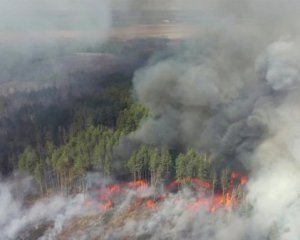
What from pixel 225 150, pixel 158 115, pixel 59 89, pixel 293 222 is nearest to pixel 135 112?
pixel 158 115

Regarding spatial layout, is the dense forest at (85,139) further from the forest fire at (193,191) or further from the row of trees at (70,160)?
the forest fire at (193,191)

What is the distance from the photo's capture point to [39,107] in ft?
110

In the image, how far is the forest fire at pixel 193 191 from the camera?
21.7m

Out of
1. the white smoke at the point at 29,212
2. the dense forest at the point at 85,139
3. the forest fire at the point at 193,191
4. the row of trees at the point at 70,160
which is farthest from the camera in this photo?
the row of trees at the point at 70,160

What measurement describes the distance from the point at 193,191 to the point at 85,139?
7.30 m

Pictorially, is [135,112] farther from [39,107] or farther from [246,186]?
[246,186]

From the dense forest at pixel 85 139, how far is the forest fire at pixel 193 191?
312 millimetres

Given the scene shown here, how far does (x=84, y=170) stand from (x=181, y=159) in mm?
5042

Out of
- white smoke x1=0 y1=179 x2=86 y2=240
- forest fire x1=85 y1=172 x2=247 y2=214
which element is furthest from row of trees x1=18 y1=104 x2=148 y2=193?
forest fire x1=85 y1=172 x2=247 y2=214

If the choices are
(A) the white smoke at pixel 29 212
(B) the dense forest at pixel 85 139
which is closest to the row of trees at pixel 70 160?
(B) the dense forest at pixel 85 139

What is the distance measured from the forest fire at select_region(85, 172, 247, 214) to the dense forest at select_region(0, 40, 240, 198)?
1.03ft

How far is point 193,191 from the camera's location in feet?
74.5

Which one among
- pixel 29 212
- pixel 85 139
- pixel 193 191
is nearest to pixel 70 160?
pixel 85 139

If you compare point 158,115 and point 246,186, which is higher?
point 158,115
